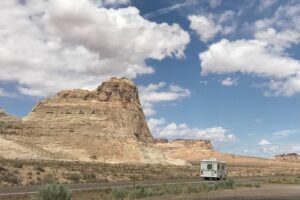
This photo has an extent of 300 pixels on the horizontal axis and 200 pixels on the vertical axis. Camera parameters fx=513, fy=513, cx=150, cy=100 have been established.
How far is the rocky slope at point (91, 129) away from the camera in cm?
10788

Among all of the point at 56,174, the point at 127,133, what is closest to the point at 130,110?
the point at 127,133

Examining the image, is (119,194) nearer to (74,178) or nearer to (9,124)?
(74,178)

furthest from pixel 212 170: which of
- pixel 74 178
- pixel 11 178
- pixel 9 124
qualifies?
pixel 9 124

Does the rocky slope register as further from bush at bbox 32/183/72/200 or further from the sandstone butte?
bush at bbox 32/183/72/200

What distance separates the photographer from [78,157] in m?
106

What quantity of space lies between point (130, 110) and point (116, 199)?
321 ft

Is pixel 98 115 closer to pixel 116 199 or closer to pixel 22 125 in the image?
pixel 22 125

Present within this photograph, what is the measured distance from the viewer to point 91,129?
114500 millimetres

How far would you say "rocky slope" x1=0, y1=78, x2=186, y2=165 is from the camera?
10788 cm

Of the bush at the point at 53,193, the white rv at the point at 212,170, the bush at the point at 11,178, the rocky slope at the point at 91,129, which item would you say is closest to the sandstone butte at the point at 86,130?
the rocky slope at the point at 91,129

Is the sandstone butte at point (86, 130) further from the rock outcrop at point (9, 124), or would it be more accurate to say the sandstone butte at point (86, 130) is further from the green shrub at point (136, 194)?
the green shrub at point (136, 194)

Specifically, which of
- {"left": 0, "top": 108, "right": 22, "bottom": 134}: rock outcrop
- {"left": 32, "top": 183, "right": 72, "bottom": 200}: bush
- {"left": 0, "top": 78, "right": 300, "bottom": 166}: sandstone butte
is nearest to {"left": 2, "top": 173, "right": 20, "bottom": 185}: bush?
{"left": 32, "top": 183, "right": 72, "bottom": 200}: bush

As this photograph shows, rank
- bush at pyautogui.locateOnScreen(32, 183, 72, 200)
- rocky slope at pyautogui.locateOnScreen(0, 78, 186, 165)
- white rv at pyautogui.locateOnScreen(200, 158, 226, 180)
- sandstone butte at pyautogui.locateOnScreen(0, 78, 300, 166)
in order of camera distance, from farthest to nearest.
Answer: rocky slope at pyautogui.locateOnScreen(0, 78, 186, 165) → sandstone butte at pyautogui.locateOnScreen(0, 78, 300, 166) → white rv at pyautogui.locateOnScreen(200, 158, 226, 180) → bush at pyautogui.locateOnScreen(32, 183, 72, 200)

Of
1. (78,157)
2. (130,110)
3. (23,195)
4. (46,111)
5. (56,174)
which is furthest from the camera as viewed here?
(130,110)
